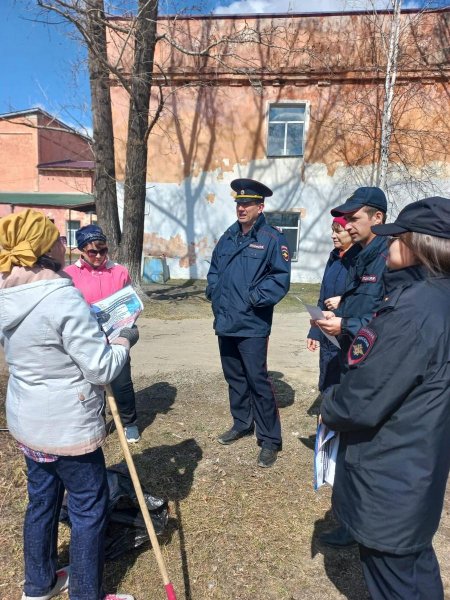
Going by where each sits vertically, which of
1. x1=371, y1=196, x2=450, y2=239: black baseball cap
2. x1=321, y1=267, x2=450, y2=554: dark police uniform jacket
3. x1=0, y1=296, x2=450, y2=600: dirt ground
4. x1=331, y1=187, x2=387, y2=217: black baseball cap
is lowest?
x1=0, y1=296, x2=450, y2=600: dirt ground

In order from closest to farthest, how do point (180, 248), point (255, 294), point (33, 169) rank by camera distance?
point (255, 294) → point (180, 248) → point (33, 169)

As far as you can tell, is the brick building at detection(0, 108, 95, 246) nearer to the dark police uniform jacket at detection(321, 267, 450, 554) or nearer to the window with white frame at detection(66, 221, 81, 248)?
the window with white frame at detection(66, 221, 81, 248)

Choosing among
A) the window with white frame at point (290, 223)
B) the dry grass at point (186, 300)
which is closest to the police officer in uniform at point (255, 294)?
the dry grass at point (186, 300)

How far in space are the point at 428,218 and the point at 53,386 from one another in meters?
1.60

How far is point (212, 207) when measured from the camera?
14.6m

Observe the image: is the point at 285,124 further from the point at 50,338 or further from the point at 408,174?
the point at 50,338

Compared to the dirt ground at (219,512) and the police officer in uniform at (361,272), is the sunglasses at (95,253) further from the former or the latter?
the police officer in uniform at (361,272)

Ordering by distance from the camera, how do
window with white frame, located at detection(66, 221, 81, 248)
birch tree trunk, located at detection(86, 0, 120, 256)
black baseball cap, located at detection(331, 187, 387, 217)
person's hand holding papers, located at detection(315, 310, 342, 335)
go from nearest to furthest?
1. person's hand holding papers, located at detection(315, 310, 342, 335)
2. black baseball cap, located at detection(331, 187, 387, 217)
3. birch tree trunk, located at detection(86, 0, 120, 256)
4. window with white frame, located at detection(66, 221, 81, 248)

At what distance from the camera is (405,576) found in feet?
5.39

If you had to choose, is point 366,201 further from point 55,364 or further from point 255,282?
point 55,364

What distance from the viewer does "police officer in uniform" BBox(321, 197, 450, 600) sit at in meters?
1.50

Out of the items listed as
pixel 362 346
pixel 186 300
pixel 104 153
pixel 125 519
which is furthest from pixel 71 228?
pixel 362 346

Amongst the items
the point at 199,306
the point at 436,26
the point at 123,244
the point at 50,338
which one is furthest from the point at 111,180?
the point at 436,26

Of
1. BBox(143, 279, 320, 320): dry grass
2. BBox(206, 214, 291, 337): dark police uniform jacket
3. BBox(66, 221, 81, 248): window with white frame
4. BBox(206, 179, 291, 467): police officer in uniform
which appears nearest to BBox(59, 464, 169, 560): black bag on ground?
BBox(206, 179, 291, 467): police officer in uniform
